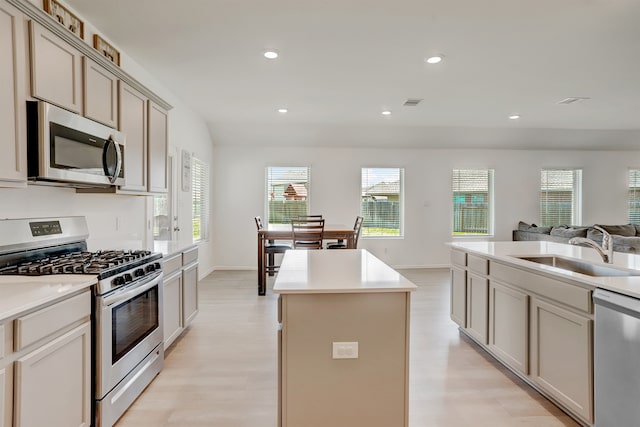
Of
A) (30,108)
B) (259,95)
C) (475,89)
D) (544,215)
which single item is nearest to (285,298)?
(30,108)

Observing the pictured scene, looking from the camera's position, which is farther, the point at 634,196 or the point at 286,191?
the point at 634,196

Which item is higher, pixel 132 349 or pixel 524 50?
pixel 524 50

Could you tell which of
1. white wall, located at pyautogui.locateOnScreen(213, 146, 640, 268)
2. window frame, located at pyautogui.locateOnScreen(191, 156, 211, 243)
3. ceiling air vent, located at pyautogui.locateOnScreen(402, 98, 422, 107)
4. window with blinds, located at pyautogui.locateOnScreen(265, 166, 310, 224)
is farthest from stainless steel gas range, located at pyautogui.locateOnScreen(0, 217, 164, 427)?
window with blinds, located at pyautogui.locateOnScreen(265, 166, 310, 224)

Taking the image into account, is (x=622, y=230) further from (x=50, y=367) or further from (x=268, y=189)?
(x=50, y=367)

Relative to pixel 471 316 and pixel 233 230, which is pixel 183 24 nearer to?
pixel 471 316

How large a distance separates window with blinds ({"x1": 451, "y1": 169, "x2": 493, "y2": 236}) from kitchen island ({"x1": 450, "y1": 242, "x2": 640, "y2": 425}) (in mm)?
3818

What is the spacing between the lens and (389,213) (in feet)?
22.9

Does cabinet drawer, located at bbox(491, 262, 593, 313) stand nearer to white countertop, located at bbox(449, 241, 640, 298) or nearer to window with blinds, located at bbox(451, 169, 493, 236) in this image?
white countertop, located at bbox(449, 241, 640, 298)

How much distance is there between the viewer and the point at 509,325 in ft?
8.27

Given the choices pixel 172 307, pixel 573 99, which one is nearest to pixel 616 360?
pixel 172 307

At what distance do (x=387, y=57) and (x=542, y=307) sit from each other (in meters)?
2.48

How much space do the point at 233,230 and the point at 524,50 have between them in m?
5.28

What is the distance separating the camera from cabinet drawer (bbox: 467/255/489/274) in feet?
9.32

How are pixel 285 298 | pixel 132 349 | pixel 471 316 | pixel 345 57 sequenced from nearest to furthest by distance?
pixel 285 298
pixel 132 349
pixel 471 316
pixel 345 57
